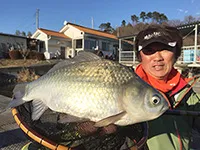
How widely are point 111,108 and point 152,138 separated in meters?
0.74

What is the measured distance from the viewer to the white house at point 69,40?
912 inches

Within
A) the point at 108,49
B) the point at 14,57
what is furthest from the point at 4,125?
the point at 108,49

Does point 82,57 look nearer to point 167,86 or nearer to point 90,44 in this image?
point 167,86

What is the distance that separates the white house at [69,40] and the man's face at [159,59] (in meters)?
21.0

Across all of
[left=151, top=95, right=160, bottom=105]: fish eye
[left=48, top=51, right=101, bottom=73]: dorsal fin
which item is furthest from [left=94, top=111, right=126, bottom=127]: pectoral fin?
[left=48, top=51, right=101, bottom=73]: dorsal fin

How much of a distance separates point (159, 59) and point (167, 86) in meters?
0.27

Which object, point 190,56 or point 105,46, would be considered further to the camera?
point 105,46

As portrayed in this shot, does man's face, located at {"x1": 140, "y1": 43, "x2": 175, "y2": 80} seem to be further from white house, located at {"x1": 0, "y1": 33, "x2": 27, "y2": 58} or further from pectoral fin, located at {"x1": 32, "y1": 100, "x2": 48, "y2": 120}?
white house, located at {"x1": 0, "y1": 33, "x2": 27, "y2": 58}

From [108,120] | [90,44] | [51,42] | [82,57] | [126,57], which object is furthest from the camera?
[90,44]

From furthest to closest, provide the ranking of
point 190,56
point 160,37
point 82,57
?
point 190,56 < point 160,37 < point 82,57

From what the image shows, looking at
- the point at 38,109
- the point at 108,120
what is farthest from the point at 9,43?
the point at 108,120

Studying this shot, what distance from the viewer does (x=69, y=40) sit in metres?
24.6

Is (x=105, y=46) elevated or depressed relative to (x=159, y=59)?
elevated

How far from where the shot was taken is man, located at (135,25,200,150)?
1.58m
